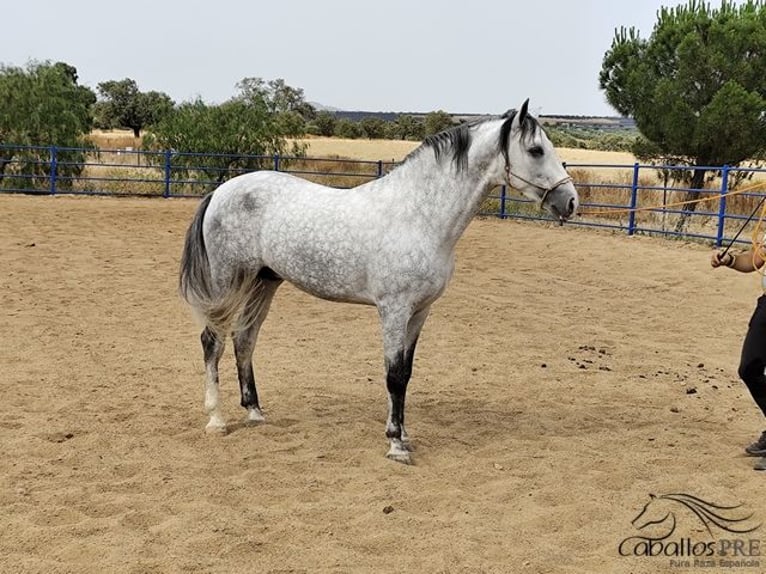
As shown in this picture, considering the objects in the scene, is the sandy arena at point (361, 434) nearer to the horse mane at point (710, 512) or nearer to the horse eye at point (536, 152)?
the horse mane at point (710, 512)

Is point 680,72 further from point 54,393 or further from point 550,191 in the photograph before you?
point 54,393

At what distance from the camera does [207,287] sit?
4.25m

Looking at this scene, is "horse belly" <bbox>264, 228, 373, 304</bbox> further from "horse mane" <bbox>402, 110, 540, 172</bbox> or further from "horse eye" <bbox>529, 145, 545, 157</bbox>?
"horse eye" <bbox>529, 145, 545, 157</bbox>

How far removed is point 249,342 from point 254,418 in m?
0.43

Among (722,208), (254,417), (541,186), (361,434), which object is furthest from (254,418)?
(722,208)

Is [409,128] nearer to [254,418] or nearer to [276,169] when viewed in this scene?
[276,169]

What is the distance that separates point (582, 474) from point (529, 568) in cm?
98

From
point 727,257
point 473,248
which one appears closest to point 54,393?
point 727,257

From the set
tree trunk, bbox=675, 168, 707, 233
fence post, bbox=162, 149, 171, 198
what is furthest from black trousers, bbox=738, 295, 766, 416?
fence post, bbox=162, 149, 171, 198

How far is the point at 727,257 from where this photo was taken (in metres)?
3.57

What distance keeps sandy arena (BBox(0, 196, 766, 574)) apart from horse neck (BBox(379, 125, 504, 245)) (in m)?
1.22

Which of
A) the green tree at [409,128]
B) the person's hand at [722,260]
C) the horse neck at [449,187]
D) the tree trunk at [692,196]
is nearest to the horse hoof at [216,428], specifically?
the horse neck at [449,187]

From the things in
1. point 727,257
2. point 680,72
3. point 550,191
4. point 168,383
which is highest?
point 680,72

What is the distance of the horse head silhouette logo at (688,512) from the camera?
3014mm
